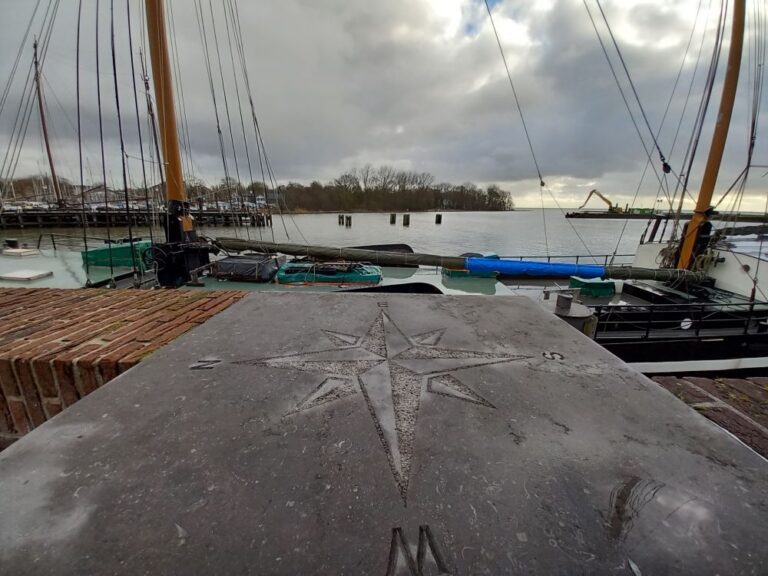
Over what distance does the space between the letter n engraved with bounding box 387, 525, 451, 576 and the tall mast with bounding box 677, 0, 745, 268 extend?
1295 cm

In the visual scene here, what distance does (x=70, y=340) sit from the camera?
234 centimetres

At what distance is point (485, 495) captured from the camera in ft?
3.95

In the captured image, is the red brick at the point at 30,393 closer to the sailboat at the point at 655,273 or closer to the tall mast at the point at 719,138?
the sailboat at the point at 655,273

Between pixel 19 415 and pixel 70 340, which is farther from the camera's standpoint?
pixel 70 340

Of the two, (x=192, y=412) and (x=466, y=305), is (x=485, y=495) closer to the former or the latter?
(x=192, y=412)

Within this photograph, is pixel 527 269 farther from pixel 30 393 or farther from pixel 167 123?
pixel 30 393

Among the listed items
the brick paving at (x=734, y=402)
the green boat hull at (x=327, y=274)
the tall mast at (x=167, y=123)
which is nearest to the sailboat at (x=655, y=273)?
the tall mast at (x=167, y=123)

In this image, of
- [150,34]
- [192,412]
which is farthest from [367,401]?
[150,34]

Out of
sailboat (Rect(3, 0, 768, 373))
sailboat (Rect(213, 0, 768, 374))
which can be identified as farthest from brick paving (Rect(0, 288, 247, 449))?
sailboat (Rect(213, 0, 768, 374))

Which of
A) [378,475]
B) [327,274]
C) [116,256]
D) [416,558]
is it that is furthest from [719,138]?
[116,256]

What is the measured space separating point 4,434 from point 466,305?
382 cm

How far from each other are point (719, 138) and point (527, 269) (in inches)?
252

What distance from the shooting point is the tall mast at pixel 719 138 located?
29.1 ft

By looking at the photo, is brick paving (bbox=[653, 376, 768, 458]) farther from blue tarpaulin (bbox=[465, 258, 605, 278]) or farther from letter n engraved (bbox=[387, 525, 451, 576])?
blue tarpaulin (bbox=[465, 258, 605, 278])
